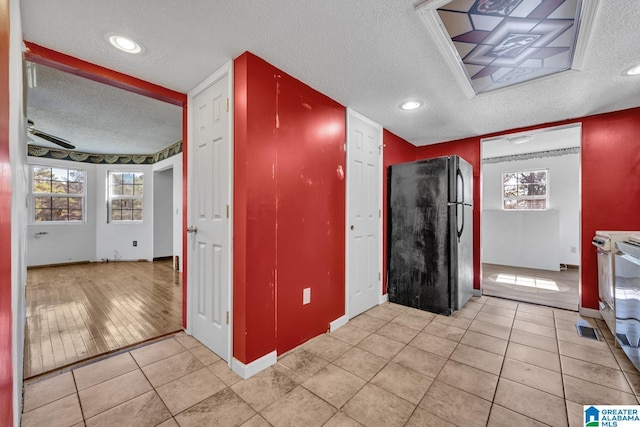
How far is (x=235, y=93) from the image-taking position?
1835 mm

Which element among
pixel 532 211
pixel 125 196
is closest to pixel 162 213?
pixel 125 196

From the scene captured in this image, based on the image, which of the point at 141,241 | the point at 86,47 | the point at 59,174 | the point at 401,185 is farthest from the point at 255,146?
the point at 59,174

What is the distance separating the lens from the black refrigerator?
9.11 feet

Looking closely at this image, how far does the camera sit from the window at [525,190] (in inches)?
205

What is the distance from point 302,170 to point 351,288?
138 cm

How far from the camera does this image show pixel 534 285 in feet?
13.0

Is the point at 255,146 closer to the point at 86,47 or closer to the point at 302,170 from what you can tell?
the point at 302,170

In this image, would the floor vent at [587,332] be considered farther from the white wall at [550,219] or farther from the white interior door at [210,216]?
the white interior door at [210,216]

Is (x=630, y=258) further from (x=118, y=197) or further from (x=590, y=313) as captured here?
(x=118, y=197)

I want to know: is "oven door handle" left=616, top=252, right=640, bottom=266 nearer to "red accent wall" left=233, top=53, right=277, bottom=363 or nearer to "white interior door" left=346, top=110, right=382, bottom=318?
"white interior door" left=346, top=110, right=382, bottom=318

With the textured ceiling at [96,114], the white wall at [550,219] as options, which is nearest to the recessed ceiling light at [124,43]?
the textured ceiling at [96,114]

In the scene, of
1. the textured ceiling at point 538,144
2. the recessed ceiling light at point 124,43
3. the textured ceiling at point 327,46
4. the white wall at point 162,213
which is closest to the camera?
the textured ceiling at point 327,46

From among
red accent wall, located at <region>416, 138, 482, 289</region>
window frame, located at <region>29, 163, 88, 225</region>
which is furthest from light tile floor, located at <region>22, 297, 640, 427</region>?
window frame, located at <region>29, 163, 88, 225</region>

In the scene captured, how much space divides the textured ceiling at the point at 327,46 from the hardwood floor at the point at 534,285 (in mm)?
2328
